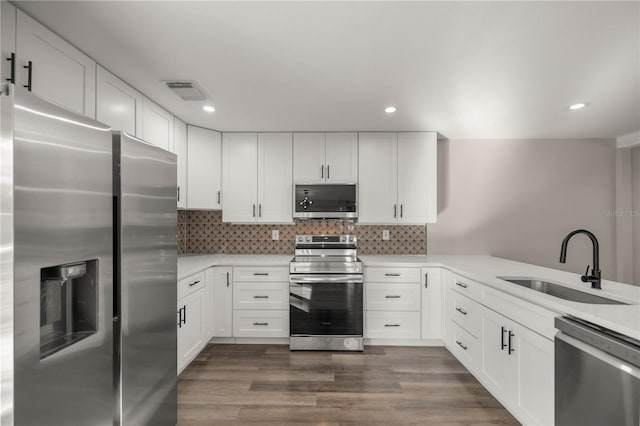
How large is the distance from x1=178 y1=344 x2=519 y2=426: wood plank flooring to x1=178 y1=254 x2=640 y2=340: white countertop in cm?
86

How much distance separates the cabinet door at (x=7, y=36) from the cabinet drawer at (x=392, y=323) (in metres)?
3.22

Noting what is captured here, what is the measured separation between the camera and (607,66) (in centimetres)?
209

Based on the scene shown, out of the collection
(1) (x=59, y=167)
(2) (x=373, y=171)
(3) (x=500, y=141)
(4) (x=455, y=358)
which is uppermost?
(3) (x=500, y=141)

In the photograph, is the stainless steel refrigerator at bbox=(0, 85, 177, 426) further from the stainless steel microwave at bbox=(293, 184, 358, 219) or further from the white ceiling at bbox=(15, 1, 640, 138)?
the stainless steel microwave at bbox=(293, 184, 358, 219)

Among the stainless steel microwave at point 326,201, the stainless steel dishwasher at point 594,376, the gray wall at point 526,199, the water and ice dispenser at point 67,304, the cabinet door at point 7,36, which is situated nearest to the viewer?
the water and ice dispenser at point 67,304

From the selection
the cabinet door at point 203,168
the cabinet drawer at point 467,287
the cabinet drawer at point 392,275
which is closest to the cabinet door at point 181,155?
the cabinet door at point 203,168

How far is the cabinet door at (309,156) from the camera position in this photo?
149 inches

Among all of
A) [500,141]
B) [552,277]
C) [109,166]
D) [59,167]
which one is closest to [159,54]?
[109,166]

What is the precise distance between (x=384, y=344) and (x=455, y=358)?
69 cm

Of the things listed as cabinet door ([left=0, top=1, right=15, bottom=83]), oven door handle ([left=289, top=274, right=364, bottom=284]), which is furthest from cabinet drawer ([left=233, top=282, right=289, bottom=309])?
cabinet door ([left=0, top=1, right=15, bottom=83])

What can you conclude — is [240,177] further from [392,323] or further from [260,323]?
[392,323]

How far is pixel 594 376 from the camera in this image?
1.49 meters

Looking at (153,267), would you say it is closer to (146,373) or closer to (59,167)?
(146,373)

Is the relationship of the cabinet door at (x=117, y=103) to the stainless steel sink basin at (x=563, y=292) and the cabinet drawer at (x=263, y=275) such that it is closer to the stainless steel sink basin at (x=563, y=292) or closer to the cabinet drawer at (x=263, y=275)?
the cabinet drawer at (x=263, y=275)
